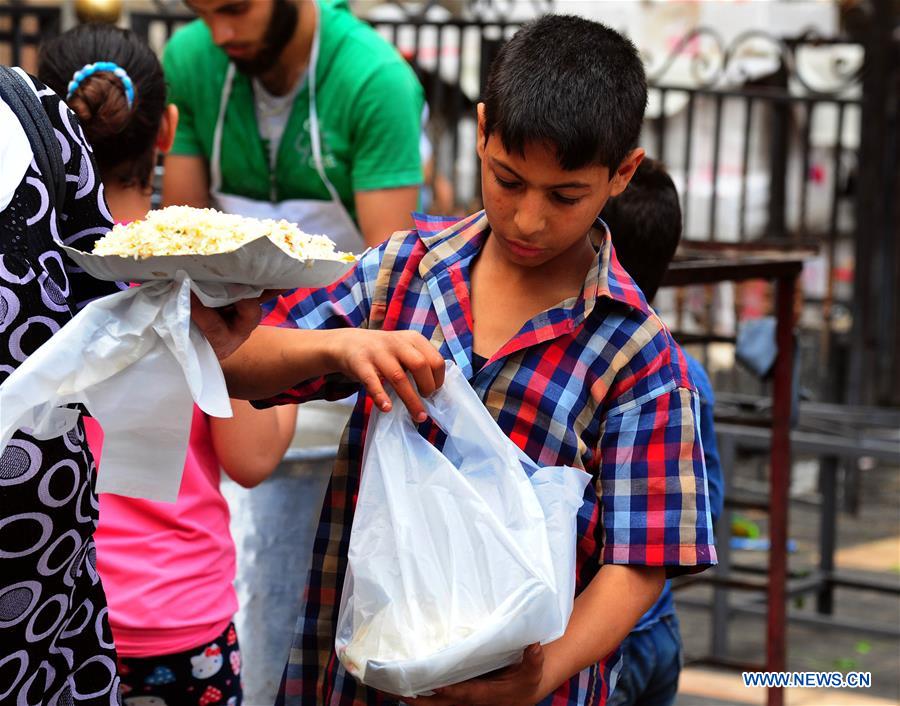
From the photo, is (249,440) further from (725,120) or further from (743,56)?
(725,120)

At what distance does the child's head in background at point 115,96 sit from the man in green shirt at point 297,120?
0.78 m

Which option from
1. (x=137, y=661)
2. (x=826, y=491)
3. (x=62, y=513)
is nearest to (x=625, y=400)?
(x=62, y=513)

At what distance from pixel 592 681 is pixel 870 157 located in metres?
6.40

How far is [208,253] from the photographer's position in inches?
56.0

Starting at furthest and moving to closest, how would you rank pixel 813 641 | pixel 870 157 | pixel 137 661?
1. pixel 870 157
2. pixel 813 641
3. pixel 137 661

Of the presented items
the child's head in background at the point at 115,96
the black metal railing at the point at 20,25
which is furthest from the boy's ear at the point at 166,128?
the black metal railing at the point at 20,25

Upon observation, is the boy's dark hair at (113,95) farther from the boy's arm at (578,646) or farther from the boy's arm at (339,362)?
the boy's arm at (578,646)

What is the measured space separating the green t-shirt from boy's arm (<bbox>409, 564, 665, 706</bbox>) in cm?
182

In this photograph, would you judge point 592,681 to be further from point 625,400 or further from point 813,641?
point 813,641

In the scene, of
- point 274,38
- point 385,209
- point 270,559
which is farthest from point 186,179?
point 270,559

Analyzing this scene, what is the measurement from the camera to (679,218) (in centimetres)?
249

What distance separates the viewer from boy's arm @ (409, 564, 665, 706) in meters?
1.61

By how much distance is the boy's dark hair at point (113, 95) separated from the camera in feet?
7.66

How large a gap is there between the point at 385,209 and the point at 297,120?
0.34 metres
